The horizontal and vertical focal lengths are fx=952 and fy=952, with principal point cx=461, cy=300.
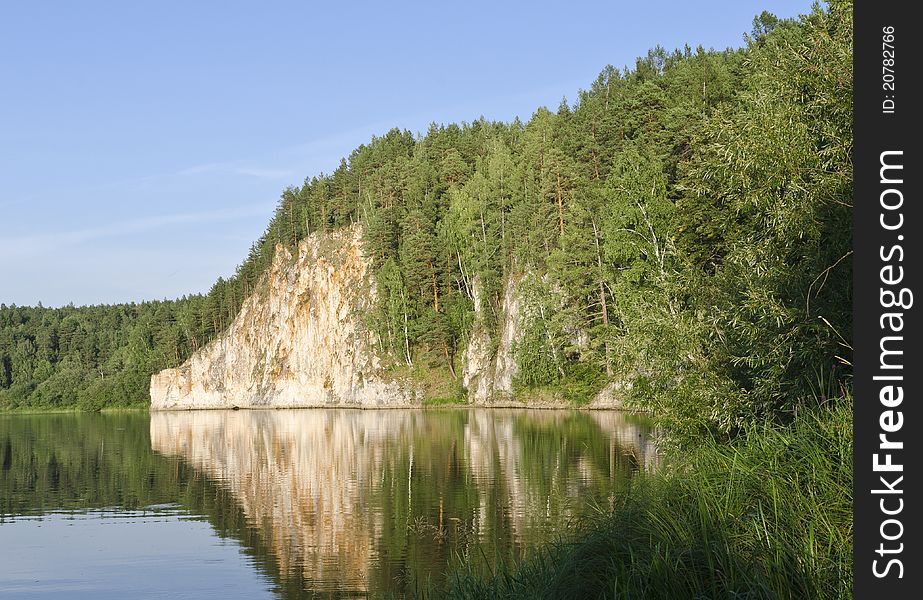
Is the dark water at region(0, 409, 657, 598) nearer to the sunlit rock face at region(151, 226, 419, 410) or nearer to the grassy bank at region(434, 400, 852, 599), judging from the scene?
the grassy bank at region(434, 400, 852, 599)

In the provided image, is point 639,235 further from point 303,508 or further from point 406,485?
point 303,508

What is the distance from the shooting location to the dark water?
76.4 ft

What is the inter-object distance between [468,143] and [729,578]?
392 ft

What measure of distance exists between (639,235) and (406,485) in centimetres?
1908

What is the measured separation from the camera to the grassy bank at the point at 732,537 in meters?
11.0

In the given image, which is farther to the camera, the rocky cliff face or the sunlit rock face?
the sunlit rock face

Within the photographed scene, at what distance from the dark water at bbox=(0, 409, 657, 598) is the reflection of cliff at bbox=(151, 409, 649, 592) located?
105 mm

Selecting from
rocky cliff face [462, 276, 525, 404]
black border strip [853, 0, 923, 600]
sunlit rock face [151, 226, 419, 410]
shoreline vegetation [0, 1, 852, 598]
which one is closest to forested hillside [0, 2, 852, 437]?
shoreline vegetation [0, 1, 852, 598]

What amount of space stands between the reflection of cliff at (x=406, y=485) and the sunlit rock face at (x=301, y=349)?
4870 cm

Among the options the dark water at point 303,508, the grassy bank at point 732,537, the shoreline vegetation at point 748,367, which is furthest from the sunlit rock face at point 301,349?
the grassy bank at point 732,537

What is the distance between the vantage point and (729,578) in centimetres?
1130

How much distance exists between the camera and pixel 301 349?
13000 centimetres

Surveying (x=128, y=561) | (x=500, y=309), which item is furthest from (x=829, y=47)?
(x=500, y=309)

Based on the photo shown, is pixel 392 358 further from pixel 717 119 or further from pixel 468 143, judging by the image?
pixel 717 119
